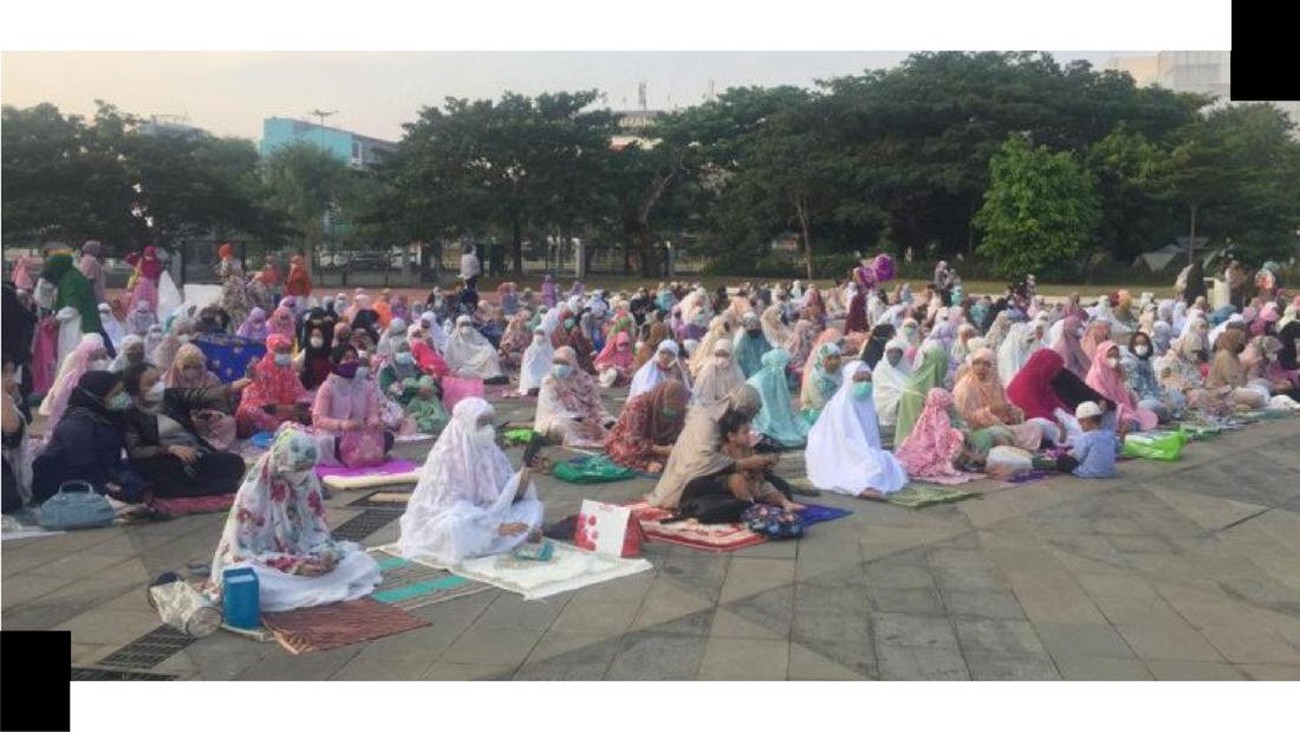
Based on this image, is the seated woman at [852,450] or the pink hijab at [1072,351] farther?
the pink hijab at [1072,351]

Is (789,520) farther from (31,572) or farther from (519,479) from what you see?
(31,572)

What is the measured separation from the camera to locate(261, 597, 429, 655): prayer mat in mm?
5793

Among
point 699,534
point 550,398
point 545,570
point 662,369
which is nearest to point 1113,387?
point 662,369

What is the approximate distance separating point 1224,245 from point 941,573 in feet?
112

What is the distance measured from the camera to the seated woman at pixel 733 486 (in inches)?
318

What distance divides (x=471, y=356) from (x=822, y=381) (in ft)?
19.3

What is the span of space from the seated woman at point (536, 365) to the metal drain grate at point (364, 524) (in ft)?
21.0

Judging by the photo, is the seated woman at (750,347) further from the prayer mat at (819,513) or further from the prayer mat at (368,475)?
the prayer mat at (819,513)

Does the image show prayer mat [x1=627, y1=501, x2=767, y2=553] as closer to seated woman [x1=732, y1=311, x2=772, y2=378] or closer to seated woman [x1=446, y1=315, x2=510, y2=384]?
seated woman [x1=732, y1=311, x2=772, y2=378]

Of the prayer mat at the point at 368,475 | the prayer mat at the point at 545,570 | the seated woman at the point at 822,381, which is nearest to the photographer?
the prayer mat at the point at 545,570

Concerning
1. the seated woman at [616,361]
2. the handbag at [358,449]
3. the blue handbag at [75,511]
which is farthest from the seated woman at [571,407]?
the blue handbag at [75,511]

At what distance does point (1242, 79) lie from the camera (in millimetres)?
5789

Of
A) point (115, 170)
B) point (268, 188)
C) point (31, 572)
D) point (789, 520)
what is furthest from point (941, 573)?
point (268, 188)

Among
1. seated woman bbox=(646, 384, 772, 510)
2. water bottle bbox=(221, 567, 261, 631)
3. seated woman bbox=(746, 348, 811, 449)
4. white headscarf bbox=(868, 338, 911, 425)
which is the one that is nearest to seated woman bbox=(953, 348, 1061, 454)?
white headscarf bbox=(868, 338, 911, 425)
